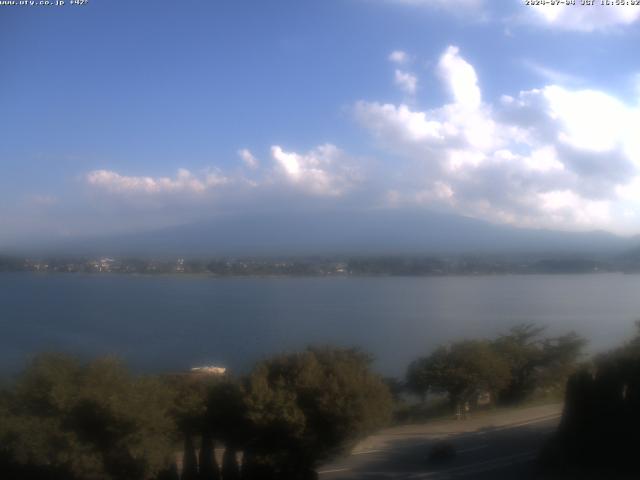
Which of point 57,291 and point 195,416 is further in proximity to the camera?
point 57,291

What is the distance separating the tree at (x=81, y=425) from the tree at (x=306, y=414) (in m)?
1.48

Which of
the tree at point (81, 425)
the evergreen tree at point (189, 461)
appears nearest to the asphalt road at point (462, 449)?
the evergreen tree at point (189, 461)

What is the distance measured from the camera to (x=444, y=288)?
106 feet

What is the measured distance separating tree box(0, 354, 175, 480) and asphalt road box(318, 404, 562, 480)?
3.09m

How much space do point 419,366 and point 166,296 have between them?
60.4 ft

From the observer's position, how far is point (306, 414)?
9914 millimetres

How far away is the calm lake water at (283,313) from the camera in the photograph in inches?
784

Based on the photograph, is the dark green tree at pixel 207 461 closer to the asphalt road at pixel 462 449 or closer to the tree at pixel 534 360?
the asphalt road at pixel 462 449

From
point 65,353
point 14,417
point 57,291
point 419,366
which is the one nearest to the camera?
point 14,417

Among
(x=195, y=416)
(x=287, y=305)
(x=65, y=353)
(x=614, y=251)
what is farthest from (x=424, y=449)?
(x=614, y=251)

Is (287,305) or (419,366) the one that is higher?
(287,305)

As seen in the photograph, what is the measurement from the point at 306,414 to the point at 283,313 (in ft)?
57.2

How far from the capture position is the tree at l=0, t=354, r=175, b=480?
28.9 feet

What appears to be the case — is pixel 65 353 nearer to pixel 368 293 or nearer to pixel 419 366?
pixel 419 366
